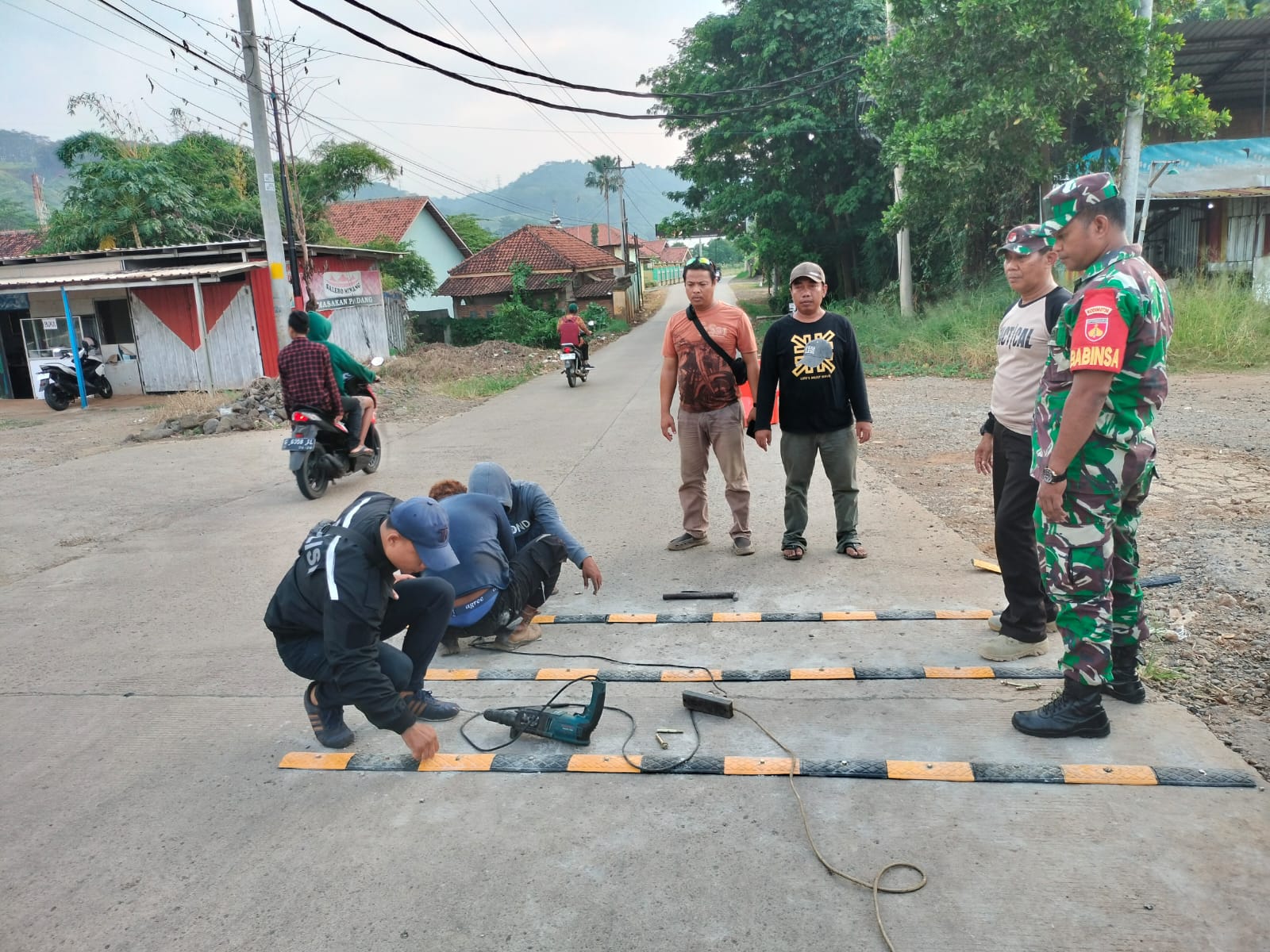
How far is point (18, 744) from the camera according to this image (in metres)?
3.74

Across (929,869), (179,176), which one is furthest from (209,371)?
(929,869)

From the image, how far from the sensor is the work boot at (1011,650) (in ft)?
13.4

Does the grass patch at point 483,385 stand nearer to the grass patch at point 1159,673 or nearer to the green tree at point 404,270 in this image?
the green tree at point 404,270

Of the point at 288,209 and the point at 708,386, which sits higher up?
the point at 288,209

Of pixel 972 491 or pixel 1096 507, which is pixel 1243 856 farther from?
pixel 972 491

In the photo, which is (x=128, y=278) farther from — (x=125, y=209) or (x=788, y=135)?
(x=788, y=135)

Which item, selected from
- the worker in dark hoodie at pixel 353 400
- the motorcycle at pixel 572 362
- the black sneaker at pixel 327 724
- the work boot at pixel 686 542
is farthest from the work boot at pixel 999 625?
the motorcycle at pixel 572 362

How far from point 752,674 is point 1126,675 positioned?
59.9 inches

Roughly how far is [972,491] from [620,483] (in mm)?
3158

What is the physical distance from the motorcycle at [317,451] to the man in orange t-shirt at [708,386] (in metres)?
3.90

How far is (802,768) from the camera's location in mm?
3211

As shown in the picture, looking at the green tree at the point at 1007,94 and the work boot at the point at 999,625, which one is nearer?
the work boot at the point at 999,625

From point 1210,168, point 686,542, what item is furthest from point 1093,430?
point 1210,168

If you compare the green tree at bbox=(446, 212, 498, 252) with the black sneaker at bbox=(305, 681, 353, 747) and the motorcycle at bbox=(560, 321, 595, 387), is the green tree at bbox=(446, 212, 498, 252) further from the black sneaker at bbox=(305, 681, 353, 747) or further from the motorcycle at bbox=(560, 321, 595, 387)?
the black sneaker at bbox=(305, 681, 353, 747)
